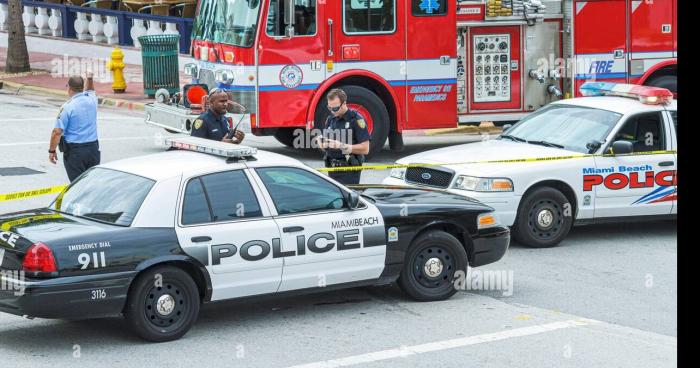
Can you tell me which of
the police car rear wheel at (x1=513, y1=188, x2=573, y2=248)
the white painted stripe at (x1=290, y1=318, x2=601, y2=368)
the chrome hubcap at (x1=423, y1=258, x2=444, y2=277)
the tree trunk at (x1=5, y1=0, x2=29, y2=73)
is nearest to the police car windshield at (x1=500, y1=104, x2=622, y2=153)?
the police car rear wheel at (x1=513, y1=188, x2=573, y2=248)

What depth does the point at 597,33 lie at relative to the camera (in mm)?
17297

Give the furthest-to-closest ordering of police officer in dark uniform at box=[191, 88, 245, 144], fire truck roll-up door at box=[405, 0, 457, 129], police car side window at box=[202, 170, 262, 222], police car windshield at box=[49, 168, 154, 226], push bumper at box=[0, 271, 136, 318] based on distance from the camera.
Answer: fire truck roll-up door at box=[405, 0, 457, 129]
police officer in dark uniform at box=[191, 88, 245, 144]
police car side window at box=[202, 170, 262, 222]
police car windshield at box=[49, 168, 154, 226]
push bumper at box=[0, 271, 136, 318]

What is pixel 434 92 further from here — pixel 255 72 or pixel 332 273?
pixel 332 273

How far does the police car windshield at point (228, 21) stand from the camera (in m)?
16.1

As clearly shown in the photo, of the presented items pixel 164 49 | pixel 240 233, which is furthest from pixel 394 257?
pixel 164 49

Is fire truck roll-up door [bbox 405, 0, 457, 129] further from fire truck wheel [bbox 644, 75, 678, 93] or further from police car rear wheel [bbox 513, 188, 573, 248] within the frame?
police car rear wheel [bbox 513, 188, 573, 248]

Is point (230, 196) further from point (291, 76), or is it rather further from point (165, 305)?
point (291, 76)

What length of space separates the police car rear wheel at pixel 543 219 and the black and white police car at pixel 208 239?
1.97m

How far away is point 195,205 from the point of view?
26.5 feet

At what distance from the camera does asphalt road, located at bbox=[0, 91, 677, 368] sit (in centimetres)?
759

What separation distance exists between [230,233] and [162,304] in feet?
2.34

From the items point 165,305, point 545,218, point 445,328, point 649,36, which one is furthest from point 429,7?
point 165,305

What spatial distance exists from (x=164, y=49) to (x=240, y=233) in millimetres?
15222

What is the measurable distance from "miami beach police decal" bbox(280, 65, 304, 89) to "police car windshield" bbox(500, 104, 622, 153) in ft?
14.3
